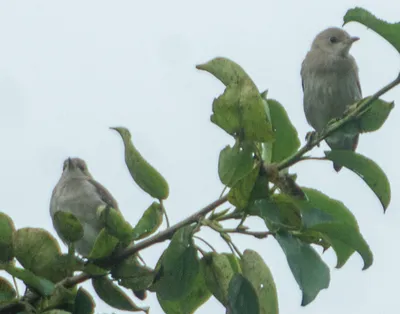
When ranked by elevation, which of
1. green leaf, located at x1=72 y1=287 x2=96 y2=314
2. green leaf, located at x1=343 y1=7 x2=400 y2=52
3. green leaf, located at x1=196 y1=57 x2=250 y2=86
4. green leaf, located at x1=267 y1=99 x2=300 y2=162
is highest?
green leaf, located at x1=343 y1=7 x2=400 y2=52

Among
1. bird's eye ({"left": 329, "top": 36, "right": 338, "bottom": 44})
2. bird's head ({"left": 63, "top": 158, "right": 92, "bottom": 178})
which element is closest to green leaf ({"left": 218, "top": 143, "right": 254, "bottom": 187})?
bird's head ({"left": 63, "top": 158, "right": 92, "bottom": 178})

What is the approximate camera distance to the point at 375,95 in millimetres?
2049

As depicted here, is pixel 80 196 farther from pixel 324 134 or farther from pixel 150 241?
pixel 324 134

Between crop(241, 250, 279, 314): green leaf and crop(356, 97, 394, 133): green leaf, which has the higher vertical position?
crop(356, 97, 394, 133): green leaf

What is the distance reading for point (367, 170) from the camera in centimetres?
229

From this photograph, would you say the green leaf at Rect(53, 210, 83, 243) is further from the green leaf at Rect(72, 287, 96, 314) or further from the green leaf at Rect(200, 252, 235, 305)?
the green leaf at Rect(200, 252, 235, 305)

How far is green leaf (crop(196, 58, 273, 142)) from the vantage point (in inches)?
86.5

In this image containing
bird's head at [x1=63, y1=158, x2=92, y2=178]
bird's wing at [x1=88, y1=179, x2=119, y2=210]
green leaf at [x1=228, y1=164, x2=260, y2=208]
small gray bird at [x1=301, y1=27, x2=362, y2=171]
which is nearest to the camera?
green leaf at [x1=228, y1=164, x2=260, y2=208]

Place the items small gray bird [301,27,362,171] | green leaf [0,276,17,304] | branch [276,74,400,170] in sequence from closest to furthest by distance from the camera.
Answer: branch [276,74,400,170]
green leaf [0,276,17,304]
small gray bird [301,27,362,171]

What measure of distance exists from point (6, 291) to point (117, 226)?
376 mm

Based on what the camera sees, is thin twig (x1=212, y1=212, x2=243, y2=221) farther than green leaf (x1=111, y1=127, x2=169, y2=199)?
No

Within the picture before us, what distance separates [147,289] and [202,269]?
0.17 metres

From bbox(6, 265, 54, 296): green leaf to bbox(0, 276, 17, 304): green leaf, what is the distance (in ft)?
0.36

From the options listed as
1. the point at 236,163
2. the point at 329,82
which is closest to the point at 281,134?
the point at 236,163
